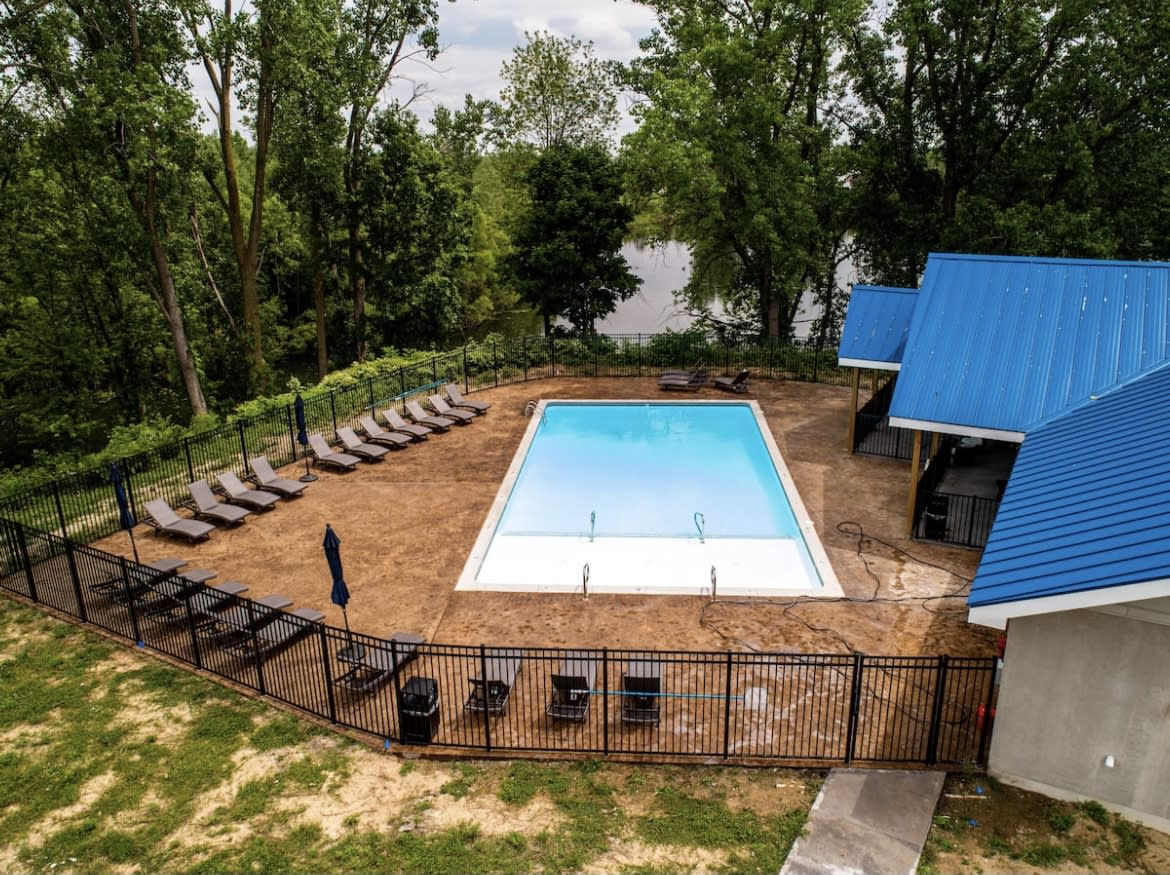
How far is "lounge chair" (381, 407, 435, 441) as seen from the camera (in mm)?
22148

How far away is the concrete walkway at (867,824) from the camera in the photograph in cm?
809

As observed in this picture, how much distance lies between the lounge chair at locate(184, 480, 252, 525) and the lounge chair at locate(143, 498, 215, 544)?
0.24 m

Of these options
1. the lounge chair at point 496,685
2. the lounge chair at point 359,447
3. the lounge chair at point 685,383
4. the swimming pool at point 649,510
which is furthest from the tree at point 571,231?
the lounge chair at point 496,685

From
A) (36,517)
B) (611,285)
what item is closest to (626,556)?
(36,517)

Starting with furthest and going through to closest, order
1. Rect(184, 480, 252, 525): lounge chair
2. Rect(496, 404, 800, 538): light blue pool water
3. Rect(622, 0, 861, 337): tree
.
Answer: Rect(622, 0, 861, 337): tree
Rect(496, 404, 800, 538): light blue pool water
Rect(184, 480, 252, 525): lounge chair

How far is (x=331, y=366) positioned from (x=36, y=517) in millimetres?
26390

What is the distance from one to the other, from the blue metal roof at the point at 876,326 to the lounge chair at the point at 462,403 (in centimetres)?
1148

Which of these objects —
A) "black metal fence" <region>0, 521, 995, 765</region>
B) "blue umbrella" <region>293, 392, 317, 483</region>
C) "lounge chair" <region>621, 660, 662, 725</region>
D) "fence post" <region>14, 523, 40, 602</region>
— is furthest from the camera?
"blue umbrella" <region>293, 392, 317, 483</region>

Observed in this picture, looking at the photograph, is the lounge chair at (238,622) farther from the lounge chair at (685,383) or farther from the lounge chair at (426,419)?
the lounge chair at (685,383)

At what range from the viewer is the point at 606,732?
980 cm

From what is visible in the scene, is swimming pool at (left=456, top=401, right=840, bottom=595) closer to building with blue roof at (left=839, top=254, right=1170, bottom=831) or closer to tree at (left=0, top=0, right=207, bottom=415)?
building with blue roof at (left=839, top=254, right=1170, bottom=831)

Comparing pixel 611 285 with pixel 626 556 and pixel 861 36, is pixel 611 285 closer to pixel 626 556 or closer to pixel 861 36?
pixel 861 36

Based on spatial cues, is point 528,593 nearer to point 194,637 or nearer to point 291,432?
point 194,637

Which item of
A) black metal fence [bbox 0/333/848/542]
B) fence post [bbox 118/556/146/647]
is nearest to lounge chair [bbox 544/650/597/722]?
fence post [bbox 118/556/146/647]
